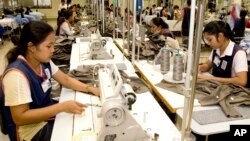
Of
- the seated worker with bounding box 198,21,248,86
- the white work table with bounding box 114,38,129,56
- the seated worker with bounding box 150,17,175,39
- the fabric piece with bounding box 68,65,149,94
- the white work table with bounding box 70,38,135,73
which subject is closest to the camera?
the fabric piece with bounding box 68,65,149,94

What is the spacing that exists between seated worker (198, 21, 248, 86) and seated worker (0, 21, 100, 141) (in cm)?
125

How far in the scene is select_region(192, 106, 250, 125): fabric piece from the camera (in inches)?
60.1

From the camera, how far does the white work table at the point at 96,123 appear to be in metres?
1.37

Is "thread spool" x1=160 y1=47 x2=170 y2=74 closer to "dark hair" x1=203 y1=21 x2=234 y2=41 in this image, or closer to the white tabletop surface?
"dark hair" x1=203 y1=21 x2=234 y2=41

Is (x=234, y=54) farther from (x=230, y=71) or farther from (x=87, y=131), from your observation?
(x=87, y=131)

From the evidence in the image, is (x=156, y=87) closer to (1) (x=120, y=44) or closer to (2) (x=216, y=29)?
(2) (x=216, y=29)

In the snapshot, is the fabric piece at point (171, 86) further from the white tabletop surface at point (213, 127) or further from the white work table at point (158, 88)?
the white tabletop surface at point (213, 127)

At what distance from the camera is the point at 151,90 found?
2104mm

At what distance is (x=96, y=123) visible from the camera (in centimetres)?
149

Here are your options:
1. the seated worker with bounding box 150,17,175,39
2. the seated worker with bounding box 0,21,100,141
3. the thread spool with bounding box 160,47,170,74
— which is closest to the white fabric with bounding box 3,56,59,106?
the seated worker with bounding box 0,21,100,141

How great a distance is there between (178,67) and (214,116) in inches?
24.7

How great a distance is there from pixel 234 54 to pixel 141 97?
0.98 metres

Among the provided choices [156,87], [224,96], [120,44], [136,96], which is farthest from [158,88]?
[120,44]

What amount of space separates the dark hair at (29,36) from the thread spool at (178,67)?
3.36 ft
